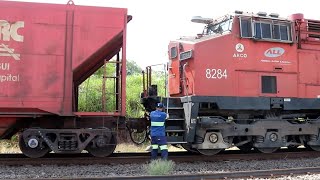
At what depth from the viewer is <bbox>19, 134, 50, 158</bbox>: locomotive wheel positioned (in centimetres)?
850

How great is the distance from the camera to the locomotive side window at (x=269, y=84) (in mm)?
10023

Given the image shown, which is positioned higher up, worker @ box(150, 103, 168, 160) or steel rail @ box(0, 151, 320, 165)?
worker @ box(150, 103, 168, 160)

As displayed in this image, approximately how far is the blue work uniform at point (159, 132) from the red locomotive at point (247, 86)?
47 cm

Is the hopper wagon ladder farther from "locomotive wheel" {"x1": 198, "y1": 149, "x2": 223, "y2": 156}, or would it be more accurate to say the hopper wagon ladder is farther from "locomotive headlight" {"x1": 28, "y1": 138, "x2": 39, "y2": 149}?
"locomotive headlight" {"x1": 28, "y1": 138, "x2": 39, "y2": 149}

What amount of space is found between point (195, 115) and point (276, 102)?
2343 mm

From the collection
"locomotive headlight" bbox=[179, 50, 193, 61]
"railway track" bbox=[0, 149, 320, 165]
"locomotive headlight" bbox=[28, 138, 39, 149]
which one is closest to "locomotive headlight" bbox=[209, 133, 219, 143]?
"railway track" bbox=[0, 149, 320, 165]

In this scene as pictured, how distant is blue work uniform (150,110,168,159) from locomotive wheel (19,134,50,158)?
2.50 m

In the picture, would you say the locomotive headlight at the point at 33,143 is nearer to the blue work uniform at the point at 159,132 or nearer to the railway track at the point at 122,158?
the railway track at the point at 122,158

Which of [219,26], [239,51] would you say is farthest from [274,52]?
[219,26]

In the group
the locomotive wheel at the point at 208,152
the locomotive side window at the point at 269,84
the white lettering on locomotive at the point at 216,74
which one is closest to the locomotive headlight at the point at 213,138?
the locomotive wheel at the point at 208,152

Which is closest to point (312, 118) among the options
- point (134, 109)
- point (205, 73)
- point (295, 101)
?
point (295, 101)

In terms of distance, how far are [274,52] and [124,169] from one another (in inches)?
203

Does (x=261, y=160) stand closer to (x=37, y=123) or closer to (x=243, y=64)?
(x=243, y=64)

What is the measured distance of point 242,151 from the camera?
11.0 meters
